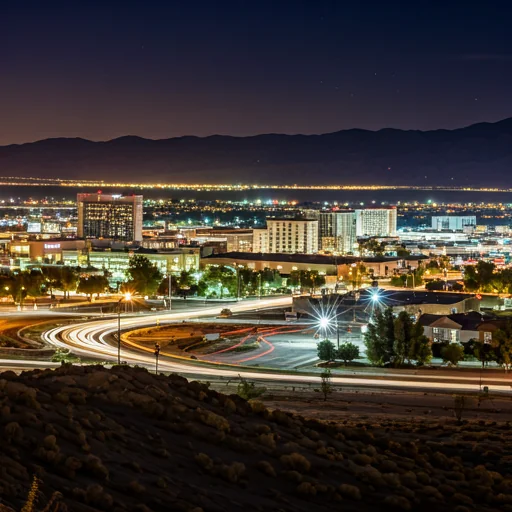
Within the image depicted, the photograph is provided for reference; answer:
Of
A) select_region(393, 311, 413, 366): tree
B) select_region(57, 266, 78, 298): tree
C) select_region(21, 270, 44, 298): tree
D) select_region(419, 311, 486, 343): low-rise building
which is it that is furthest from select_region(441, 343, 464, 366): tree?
select_region(57, 266, 78, 298): tree

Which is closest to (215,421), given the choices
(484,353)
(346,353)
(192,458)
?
(192,458)

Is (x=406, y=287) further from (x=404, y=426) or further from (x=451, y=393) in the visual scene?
(x=404, y=426)

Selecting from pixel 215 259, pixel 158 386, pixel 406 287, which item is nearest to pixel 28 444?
pixel 158 386

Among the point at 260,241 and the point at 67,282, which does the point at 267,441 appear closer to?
the point at 67,282

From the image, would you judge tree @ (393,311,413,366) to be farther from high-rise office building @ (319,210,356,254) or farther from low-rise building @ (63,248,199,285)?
high-rise office building @ (319,210,356,254)

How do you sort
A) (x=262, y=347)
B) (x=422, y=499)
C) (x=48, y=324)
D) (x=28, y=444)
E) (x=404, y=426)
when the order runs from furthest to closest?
(x=48, y=324)
(x=262, y=347)
(x=404, y=426)
(x=422, y=499)
(x=28, y=444)
